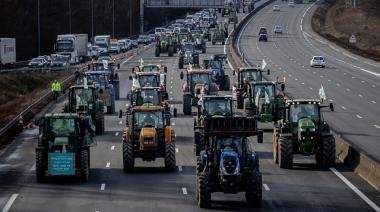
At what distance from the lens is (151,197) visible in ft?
107

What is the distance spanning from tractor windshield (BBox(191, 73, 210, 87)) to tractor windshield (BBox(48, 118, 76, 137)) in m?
25.4

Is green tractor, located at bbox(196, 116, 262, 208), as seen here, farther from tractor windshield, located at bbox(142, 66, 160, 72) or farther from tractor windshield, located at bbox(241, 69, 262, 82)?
tractor windshield, located at bbox(142, 66, 160, 72)

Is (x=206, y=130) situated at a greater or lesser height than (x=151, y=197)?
greater

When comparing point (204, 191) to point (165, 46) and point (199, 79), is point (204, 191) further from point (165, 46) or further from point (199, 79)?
point (165, 46)

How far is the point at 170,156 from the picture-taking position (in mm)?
37188

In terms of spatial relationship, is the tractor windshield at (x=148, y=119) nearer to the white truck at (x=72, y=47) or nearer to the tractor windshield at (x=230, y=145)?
the tractor windshield at (x=230, y=145)

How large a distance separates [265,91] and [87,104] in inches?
354

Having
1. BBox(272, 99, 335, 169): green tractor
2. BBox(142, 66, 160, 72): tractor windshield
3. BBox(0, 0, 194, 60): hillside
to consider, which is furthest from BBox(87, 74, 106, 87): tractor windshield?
BBox(0, 0, 194, 60): hillside

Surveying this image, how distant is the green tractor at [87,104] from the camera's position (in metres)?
49.8

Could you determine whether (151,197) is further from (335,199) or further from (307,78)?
(307,78)

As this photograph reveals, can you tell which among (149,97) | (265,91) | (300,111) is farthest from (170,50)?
(300,111)

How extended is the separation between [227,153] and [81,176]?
772cm

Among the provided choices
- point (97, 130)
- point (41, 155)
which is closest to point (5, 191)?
point (41, 155)

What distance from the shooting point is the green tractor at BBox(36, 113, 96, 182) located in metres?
35.0
